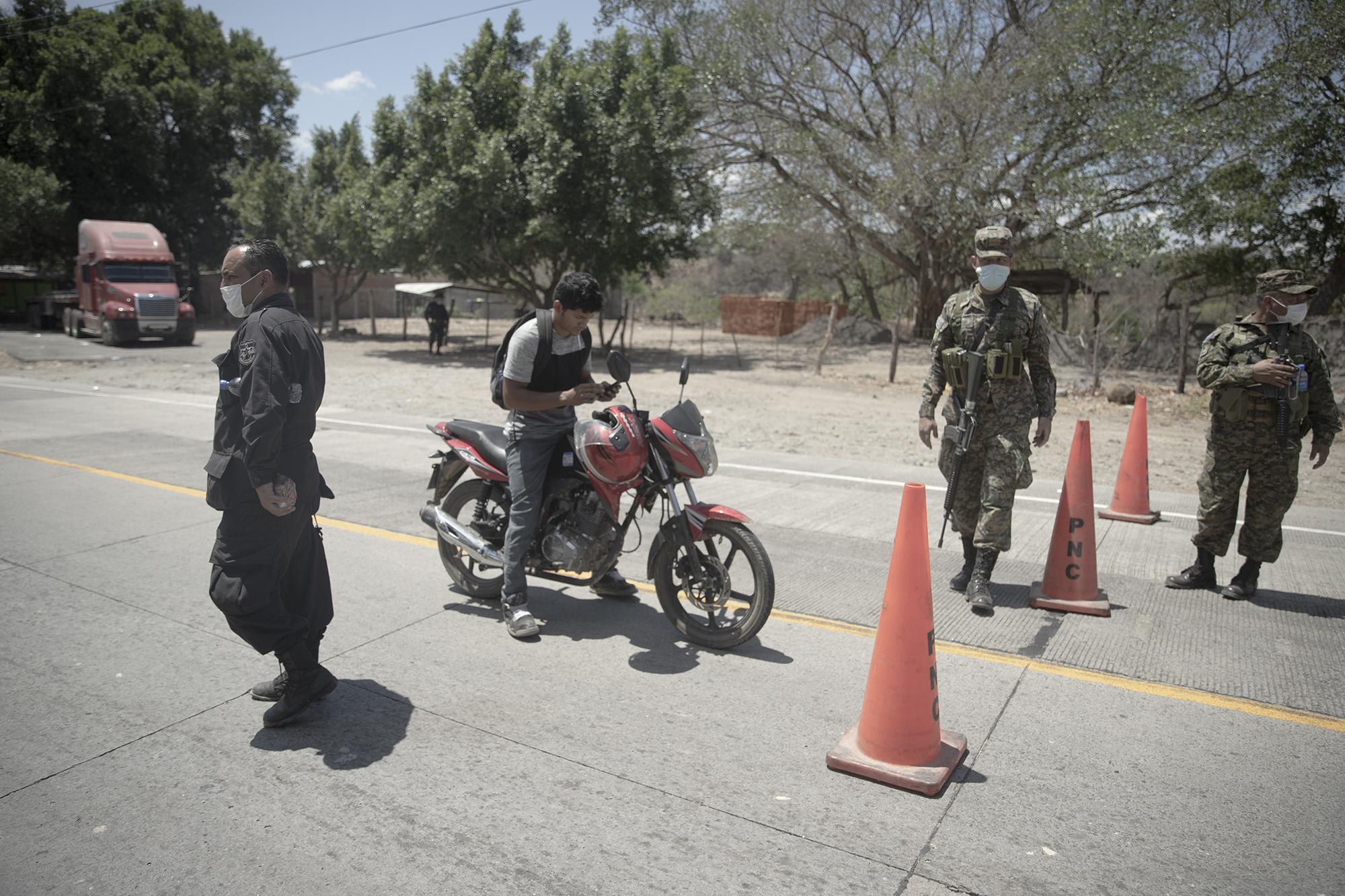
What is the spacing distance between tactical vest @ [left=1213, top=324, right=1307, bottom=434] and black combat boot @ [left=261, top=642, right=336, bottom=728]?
16.8 ft

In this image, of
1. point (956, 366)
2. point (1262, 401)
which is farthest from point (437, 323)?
point (1262, 401)

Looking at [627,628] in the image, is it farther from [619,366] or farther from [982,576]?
[982,576]

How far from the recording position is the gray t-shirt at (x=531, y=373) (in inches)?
187

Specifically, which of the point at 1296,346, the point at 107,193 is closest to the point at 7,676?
the point at 1296,346

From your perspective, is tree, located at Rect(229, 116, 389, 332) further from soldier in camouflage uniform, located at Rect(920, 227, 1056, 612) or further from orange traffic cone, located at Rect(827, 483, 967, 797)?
orange traffic cone, located at Rect(827, 483, 967, 797)

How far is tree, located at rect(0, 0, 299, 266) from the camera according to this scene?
37.8 m

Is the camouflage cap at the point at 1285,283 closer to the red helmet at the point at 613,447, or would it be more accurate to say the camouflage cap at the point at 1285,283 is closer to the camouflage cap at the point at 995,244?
the camouflage cap at the point at 995,244

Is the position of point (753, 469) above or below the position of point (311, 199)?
below

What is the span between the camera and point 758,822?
3.19 metres

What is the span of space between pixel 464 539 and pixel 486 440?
1.84ft

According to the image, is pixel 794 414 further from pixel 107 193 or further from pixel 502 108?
pixel 107 193

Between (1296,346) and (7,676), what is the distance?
6913 mm

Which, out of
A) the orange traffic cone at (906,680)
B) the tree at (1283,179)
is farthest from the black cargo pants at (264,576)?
the tree at (1283,179)

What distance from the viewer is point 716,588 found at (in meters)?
4.61
